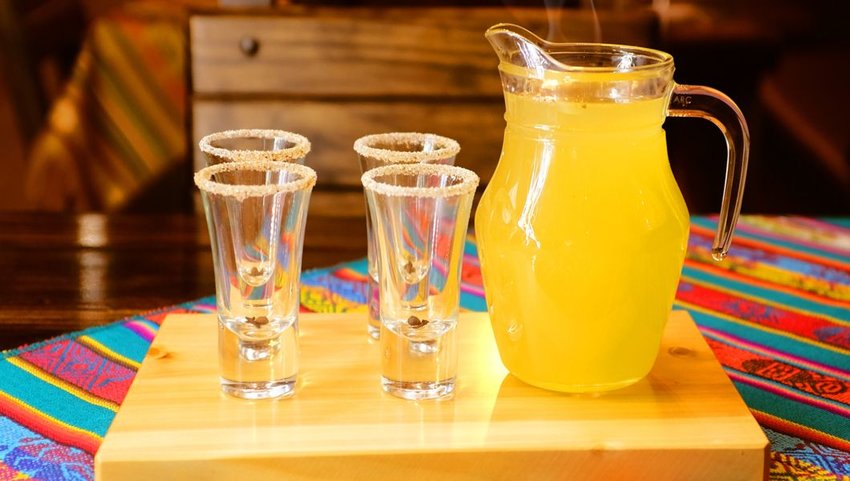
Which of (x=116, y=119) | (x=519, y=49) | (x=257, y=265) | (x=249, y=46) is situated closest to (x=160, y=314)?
(x=257, y=265)

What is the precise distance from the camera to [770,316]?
3.05ft

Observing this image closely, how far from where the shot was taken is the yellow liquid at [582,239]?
2.10ft

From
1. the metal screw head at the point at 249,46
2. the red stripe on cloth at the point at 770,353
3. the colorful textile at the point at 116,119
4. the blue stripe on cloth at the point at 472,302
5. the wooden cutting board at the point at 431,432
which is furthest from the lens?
the colorful textile at the point at 116,119

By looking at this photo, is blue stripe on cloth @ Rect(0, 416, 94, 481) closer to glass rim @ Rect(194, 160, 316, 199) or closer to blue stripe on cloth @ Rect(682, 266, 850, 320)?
glass rim @ Rect(194, 160, 316, 199)

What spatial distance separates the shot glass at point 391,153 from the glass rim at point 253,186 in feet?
0.29

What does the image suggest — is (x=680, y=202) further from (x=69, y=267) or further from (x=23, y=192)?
(x=23, y=192)

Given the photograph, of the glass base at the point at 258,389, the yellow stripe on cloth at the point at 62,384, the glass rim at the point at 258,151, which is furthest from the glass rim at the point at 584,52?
the yellow stripe on cloth at the point at 62,384

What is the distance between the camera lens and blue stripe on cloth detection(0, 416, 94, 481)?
Result: 62cm

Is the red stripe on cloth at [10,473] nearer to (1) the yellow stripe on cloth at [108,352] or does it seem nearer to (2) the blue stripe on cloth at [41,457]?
(2) the blue stripe on cloth at [41,457]

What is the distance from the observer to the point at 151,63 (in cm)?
249

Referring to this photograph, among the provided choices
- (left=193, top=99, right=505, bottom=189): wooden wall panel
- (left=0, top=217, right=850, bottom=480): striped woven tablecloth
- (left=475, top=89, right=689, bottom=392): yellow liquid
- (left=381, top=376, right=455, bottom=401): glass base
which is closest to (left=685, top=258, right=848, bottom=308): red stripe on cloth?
(left=0, top=217, right=850, bottom=480): striped woven tablecloth

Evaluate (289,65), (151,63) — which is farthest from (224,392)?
(151,63)

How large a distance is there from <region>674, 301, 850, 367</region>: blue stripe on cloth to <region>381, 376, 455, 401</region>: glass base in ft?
1.08

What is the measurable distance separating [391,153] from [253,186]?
14 cm
